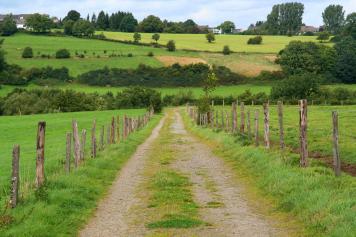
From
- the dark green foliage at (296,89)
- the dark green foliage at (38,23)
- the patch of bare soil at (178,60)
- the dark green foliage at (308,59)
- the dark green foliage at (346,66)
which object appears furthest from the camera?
the dark green foliage at (38,23)

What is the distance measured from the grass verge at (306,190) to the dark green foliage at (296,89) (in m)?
93.5

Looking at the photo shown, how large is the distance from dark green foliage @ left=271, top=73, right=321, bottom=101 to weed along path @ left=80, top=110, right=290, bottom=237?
93764mm

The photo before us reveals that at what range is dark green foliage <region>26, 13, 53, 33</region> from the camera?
188750mm


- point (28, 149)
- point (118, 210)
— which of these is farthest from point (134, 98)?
point (118, 210)

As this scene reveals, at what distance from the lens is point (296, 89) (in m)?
116

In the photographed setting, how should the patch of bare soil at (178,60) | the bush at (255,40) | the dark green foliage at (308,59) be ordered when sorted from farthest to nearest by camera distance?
1. the bush at (255,40)
2. the patch of bare soil at (178,60)
3. the dark green foliage at (308,59)

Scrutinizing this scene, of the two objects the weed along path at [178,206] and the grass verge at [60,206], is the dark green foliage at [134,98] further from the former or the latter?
the grass verge at [60,206]

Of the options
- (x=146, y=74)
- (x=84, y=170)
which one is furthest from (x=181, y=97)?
(x=84, y=170)

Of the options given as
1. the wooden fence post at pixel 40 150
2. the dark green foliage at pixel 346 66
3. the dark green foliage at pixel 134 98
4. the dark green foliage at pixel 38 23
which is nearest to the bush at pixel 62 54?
the dark green foliage at pixel 134 98

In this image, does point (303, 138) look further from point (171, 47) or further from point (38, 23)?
point (38, 23)

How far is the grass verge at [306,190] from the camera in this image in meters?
11.3

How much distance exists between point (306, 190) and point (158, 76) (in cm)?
12797

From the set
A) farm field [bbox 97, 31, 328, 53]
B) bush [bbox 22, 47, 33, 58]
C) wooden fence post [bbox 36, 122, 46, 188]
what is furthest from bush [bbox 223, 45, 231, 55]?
wooden fence post [bbox 36, 122, 46, 188]

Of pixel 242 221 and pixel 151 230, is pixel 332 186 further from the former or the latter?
pixel 151 230
